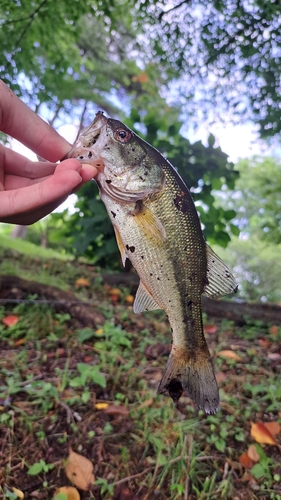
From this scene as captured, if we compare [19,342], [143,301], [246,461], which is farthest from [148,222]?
[19,342]

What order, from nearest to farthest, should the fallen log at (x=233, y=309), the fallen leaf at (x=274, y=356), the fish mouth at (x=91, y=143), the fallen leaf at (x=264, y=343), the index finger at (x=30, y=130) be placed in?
the fish mouth at (x=91, y=143)
the index finger at (x=30, y=130)
the fallen leaf at (x=274, y=356)
the fallen leaf at (x=264, y=343)
the fallen log at (x=233, y=309)

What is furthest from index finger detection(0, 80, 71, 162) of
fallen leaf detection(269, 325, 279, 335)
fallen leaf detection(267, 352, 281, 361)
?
fallen leaf detection(269, 325, 279, 335)

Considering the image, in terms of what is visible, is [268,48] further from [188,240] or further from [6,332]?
[6,332]

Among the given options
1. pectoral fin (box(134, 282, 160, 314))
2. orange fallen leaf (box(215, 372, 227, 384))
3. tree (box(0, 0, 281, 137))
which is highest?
tree (box(0, 0, 281, 137))

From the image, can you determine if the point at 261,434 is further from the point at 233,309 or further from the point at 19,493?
the point at 233,309

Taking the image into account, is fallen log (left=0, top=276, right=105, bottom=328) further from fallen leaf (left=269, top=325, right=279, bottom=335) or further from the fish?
the fish

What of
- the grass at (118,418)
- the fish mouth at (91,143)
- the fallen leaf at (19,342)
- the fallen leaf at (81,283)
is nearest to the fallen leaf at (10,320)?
the grass at (118,418)

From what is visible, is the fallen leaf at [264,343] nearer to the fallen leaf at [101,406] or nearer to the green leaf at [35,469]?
the fallen leaf at [101,406]
